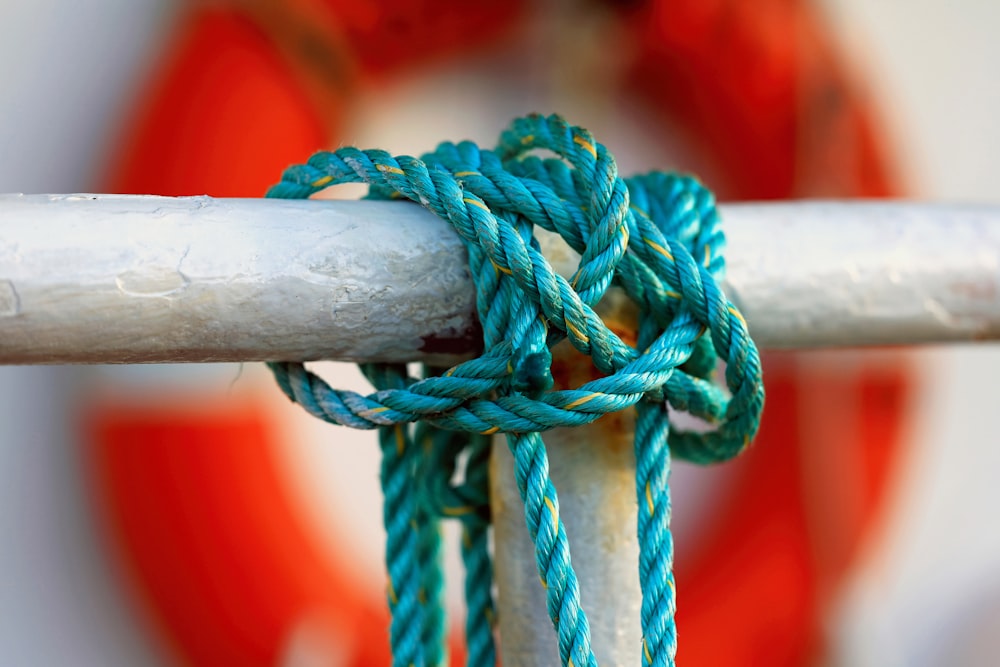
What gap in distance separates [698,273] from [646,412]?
61 millimetres

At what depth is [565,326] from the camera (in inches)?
12.0

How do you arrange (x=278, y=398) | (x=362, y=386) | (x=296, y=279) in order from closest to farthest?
(x=296, y=279), (x=278, y=398), (x=362, y=386)

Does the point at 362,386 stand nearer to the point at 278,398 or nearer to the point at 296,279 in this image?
the point at 278,398

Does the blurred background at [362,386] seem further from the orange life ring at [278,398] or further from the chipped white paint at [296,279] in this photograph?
the chipped white paint at [296,279]

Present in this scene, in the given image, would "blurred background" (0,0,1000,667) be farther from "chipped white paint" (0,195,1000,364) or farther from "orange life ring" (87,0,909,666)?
"chipped white paint" (0,195,1000,364)

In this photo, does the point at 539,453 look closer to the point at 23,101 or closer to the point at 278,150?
the point at 278,150

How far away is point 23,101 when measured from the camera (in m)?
0.99

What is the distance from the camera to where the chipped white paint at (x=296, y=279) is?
282 millimetres

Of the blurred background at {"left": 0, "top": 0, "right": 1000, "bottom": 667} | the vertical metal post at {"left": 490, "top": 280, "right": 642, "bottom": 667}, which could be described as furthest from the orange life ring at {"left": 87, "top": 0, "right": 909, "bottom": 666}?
the vertical metal post at {"left": 490, "top": 280, "right": 642, "bottom": 667}

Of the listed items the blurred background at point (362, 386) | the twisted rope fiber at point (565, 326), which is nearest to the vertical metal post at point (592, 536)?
the twisted rope fiber at point (565, 326)

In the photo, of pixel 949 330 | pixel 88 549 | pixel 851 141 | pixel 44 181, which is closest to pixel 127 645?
pixel 88 549

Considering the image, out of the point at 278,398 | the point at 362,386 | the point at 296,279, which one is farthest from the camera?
the point at 362,386

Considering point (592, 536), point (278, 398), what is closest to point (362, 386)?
point (278, 398)

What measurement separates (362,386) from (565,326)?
91 centimetres
